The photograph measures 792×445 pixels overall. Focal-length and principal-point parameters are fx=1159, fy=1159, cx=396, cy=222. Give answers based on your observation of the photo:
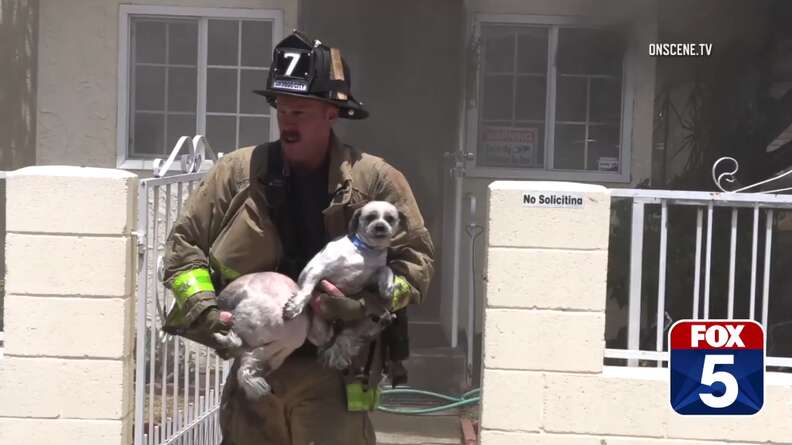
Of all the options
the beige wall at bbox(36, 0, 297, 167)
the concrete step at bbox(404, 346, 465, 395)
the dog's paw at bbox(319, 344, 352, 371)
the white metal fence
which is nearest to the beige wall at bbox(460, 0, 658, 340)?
the concrete step at bbox(404, 346, 465, 395)

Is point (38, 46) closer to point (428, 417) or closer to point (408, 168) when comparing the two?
point (408, 168)

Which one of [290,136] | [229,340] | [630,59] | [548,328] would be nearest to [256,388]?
[229,340]

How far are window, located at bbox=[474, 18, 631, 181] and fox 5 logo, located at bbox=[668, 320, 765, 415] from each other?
3.45 m

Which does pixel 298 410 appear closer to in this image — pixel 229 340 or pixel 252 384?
pixel 252 384

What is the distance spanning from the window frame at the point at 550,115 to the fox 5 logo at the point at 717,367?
11.3 ft

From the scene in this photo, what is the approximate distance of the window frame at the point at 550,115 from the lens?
326 inches

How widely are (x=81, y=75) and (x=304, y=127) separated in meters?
4.79

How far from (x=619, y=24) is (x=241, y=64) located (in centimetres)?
272

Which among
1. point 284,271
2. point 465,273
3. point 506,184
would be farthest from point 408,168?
point 284,271

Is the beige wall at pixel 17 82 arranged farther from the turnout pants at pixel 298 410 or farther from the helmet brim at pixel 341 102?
the turnout pants at pixel 298 410

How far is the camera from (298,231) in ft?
13.2

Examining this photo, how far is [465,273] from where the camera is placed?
8.23 meters

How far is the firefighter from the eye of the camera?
389cm

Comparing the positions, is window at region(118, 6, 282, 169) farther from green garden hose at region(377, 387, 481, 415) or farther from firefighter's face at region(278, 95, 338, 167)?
firefighter's face at region(278, 95, 338, 167)
